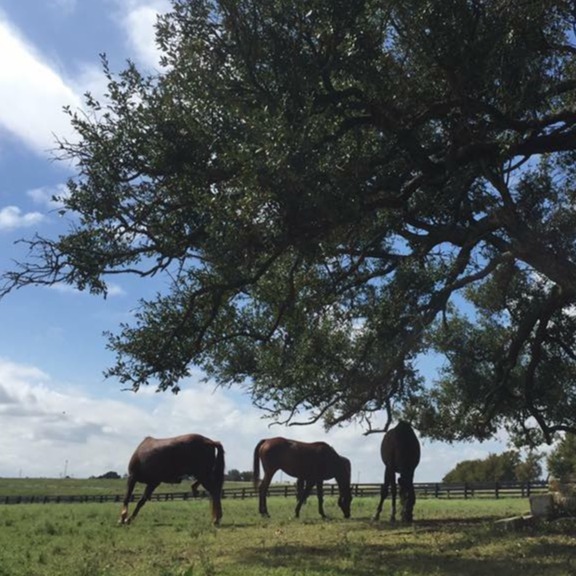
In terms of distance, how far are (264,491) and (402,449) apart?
21.8 feet

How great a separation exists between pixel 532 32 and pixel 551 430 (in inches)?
516

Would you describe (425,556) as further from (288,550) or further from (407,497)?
(407,497)

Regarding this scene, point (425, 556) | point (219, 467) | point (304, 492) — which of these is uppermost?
Result: point (219, 467)

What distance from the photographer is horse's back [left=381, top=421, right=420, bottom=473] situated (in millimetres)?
19719

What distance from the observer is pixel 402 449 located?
64.9 ft

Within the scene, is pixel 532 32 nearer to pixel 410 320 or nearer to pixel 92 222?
pixel 410 320

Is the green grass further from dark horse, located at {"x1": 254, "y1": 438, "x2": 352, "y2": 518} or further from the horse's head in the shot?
the horse's head

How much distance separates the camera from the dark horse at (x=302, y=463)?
976 inches

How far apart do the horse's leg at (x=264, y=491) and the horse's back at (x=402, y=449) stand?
17.9 feet

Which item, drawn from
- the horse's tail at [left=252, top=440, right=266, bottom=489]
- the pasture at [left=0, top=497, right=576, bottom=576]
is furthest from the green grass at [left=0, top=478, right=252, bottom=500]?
the pasture at [left=0, top=497, right=576, bottom=576]

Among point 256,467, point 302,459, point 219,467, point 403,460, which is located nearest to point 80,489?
point 256,467

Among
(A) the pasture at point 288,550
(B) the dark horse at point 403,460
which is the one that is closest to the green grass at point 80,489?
(B) the dark horse at point 403,460

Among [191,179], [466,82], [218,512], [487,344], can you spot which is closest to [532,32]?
[466,82]

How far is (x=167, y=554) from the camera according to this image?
12.6m
